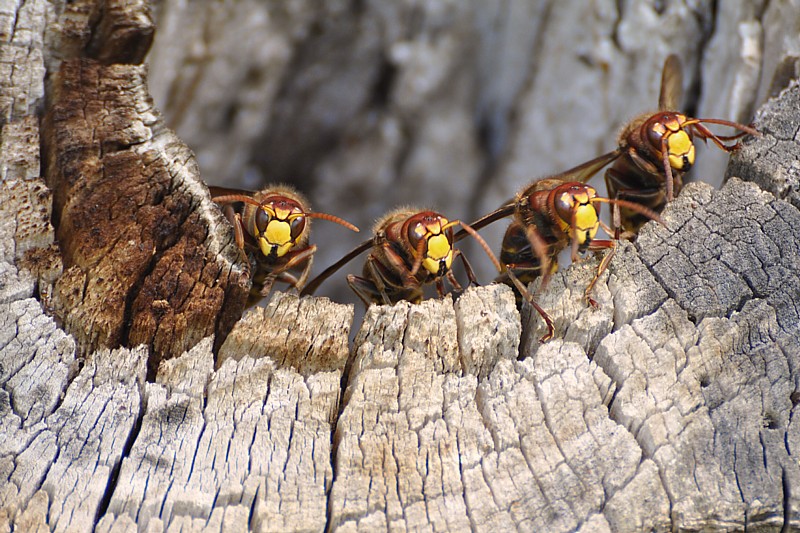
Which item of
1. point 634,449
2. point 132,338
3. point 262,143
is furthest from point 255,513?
point 262,143

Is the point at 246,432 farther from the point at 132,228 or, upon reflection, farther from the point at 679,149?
the point at 679,149

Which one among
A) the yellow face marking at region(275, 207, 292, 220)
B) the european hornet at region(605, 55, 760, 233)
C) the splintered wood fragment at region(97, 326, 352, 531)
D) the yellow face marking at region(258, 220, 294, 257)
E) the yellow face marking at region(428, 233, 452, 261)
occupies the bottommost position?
the splintered wood fragment at region(97, 326, 352, 531)

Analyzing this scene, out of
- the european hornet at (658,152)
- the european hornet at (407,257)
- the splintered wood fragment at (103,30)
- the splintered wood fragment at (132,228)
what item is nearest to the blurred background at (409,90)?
the european hornet at (658,152)

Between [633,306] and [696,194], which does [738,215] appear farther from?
[633,306]

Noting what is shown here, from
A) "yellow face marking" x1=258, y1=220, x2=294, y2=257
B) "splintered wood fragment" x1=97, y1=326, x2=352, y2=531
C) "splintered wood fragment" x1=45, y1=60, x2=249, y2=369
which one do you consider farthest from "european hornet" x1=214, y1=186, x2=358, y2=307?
"splintered wood fragment" x1=97, y1=326, x2=352, y2=531

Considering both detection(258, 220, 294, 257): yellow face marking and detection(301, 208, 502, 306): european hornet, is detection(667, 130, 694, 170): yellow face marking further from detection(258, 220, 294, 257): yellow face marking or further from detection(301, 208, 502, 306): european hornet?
detection(258, 220, 294, 257): yellow face marking

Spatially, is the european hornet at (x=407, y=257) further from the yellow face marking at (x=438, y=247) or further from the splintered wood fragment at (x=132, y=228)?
the splintered wood fragment at (x=132, y=228)

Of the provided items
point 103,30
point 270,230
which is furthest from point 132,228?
point 103,30
